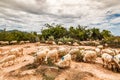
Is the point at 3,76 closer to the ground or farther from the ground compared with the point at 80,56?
closer to the ground

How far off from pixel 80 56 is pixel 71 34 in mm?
32428

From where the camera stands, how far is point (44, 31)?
154ft

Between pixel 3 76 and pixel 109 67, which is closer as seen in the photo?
pixel 3 76

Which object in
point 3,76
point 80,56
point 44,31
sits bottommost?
point 3,76

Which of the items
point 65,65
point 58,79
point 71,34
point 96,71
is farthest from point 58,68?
point 71,34

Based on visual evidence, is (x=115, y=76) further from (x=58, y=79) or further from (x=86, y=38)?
(x=86, y=38)

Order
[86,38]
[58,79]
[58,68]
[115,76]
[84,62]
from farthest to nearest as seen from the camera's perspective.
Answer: [86,38], [84,62], [58,68], [115,76], [58,79]

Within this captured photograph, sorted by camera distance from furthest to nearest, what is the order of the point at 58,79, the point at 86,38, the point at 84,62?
the point at 86,38
the point at 84,62
the point at 58,79

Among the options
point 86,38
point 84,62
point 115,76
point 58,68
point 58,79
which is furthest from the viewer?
point 86,38

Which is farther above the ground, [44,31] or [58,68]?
[44,31]

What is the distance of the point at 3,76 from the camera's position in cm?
1160

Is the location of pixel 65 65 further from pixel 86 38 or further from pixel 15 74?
pixel 86 38

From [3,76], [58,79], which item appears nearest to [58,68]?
[58,79]

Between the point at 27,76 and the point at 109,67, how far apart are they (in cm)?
567
